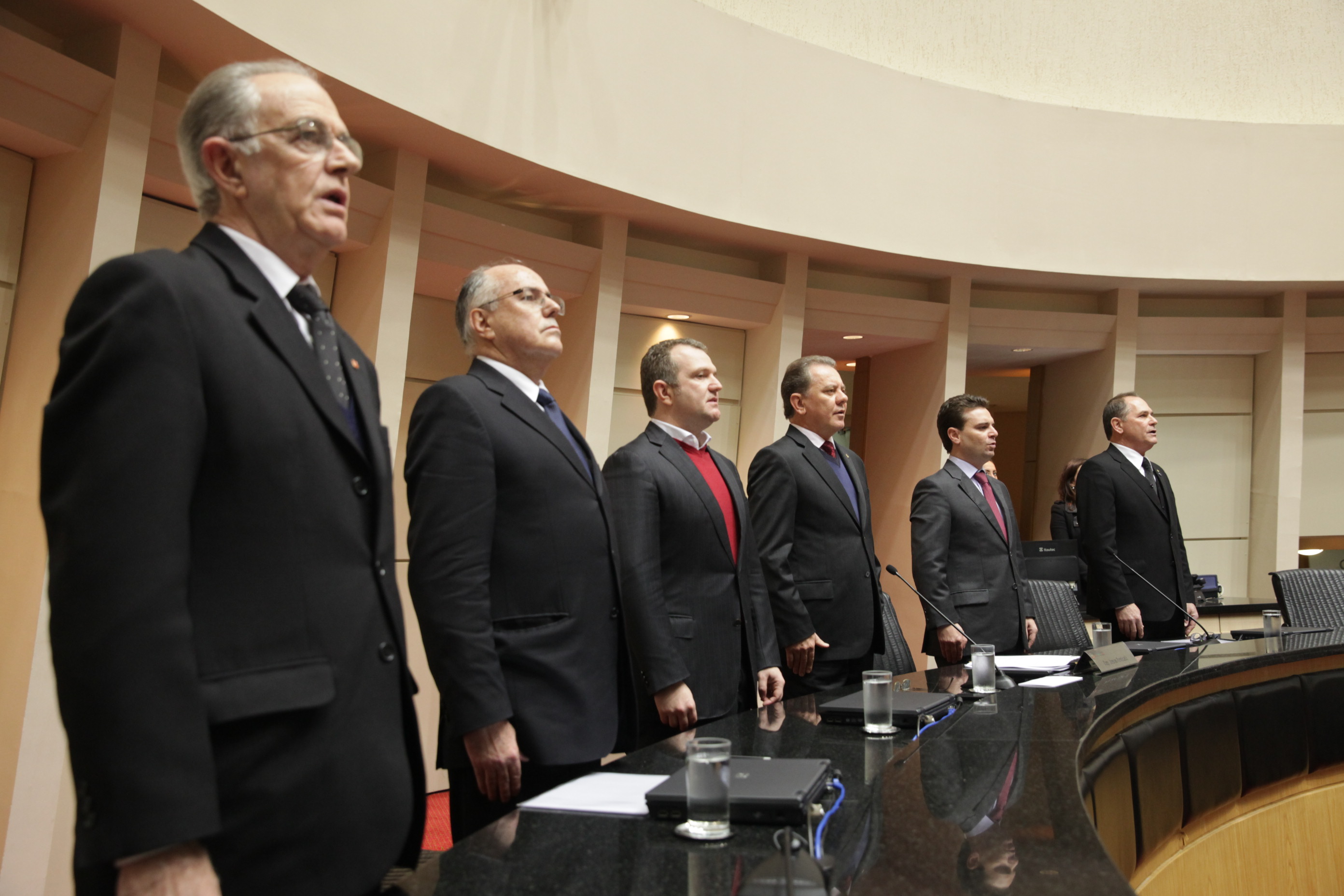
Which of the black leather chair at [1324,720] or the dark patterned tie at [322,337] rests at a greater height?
the dark patterned tie at [322,337]

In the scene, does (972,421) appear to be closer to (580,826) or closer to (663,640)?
(663,640)

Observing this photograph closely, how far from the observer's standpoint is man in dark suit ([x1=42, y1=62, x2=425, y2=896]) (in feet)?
2.98

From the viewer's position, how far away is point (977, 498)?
375cm

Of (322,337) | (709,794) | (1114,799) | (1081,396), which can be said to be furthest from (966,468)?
(1081,396)

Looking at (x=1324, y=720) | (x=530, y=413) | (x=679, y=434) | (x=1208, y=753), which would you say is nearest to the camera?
(x=530, y=413)

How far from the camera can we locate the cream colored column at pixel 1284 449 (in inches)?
271

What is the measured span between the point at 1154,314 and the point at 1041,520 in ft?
5.83

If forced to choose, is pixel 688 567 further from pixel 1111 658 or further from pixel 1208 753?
pixel 1208 753

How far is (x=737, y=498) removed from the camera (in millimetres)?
2795

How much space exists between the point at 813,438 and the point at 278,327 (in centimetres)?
245

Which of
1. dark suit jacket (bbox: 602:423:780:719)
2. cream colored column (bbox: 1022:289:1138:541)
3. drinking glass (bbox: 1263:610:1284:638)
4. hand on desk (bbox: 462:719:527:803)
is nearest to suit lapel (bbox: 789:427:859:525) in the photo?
dark suit jacket (bbox: 602:423:780:719)

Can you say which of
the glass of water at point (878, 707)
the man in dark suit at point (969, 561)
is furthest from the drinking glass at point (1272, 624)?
the glass of water at point (878, 707)

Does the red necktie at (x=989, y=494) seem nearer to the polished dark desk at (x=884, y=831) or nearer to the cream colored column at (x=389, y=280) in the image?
the polished dark desk at (x=884, y=831)

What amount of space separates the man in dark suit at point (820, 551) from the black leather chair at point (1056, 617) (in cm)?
91
